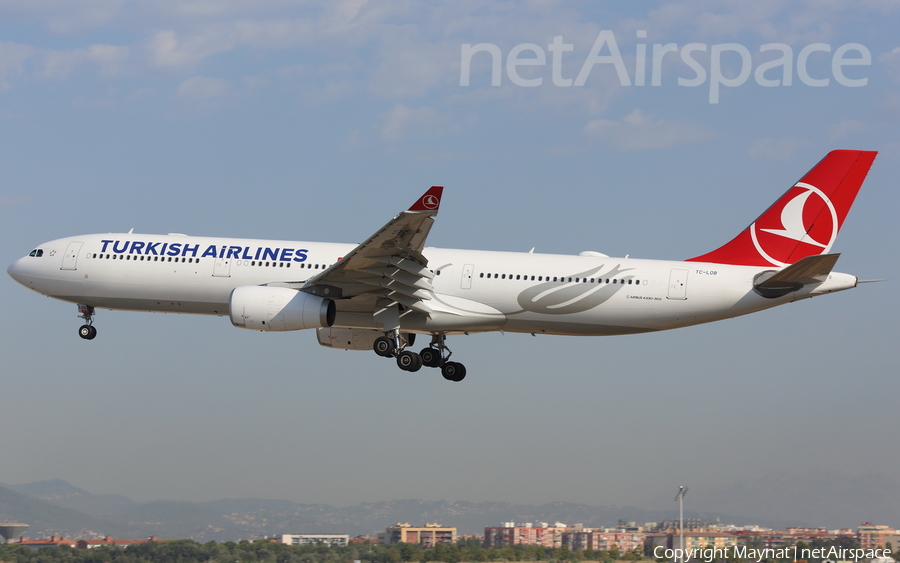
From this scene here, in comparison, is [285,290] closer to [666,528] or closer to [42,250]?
[42,250]

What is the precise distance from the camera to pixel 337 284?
1275 inches

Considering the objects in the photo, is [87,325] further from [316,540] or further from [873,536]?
[873,536]

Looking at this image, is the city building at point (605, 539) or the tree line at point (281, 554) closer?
the tree line at point (281, 554)

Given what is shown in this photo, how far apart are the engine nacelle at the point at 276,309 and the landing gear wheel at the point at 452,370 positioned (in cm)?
629

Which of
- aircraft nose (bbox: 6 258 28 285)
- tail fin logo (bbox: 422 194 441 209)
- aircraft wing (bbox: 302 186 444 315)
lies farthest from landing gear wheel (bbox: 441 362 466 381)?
aircraft nose (bbox: 6 258 28 285)

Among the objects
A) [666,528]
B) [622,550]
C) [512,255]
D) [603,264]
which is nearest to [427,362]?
[512,255]

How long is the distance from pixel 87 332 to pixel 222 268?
7639 millimetres

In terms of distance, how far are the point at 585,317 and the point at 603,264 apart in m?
2.10

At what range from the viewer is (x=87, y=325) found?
37250mm

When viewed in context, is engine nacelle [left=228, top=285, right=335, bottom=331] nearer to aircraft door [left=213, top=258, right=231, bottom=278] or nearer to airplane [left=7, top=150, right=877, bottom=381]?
airplane [left=7, top=150, right=877, bottom=381]

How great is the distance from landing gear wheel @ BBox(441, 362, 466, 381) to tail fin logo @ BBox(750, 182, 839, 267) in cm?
1235

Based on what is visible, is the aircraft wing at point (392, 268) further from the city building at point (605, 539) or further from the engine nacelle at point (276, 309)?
the city building at point (605, 539)

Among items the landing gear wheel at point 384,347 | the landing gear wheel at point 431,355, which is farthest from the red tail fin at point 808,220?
the landing gear wheel at point 384,347

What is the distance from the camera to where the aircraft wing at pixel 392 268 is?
28.7 meters
